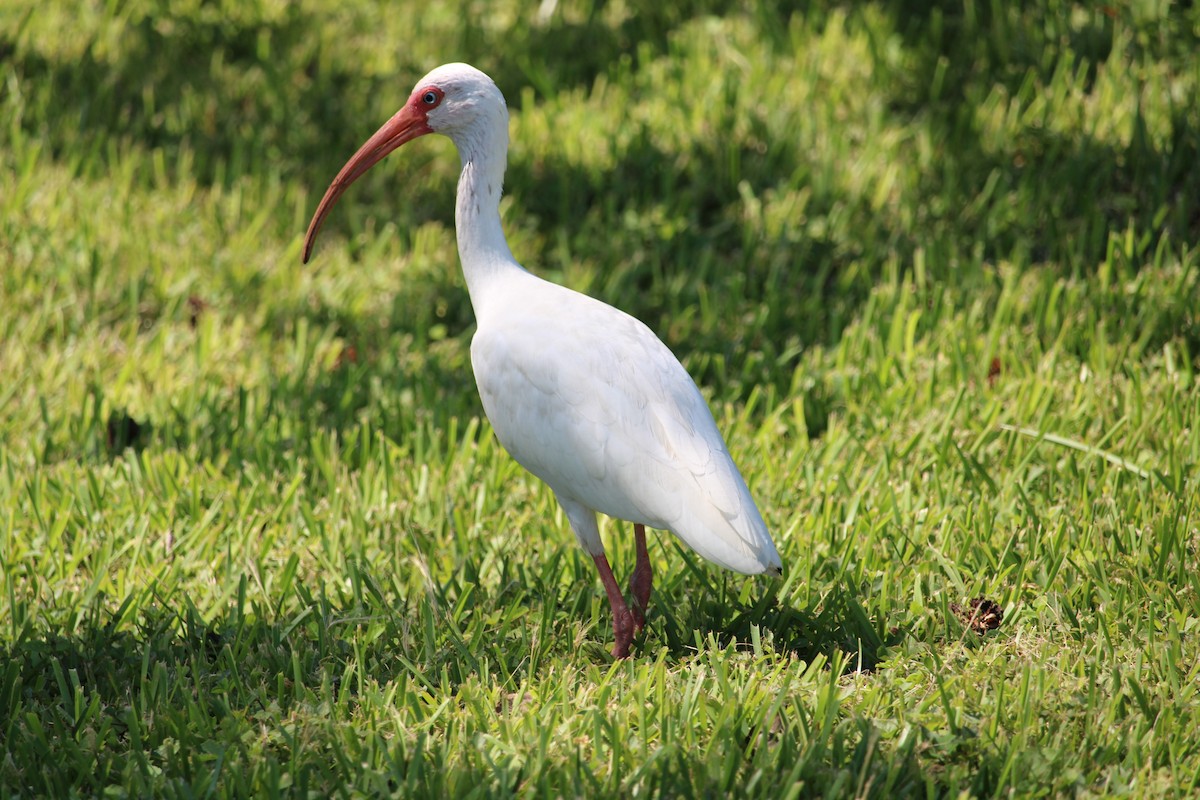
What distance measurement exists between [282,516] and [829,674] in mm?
2063

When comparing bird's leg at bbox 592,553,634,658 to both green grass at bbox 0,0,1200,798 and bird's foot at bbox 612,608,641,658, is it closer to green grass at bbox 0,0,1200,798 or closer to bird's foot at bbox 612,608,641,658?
bird's foot at bbox 612,608,641,658

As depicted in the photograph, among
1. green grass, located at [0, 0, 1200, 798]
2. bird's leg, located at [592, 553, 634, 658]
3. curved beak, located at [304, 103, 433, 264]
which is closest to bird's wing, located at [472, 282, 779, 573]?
bird's leg, located at [592, 553, 634, 658]

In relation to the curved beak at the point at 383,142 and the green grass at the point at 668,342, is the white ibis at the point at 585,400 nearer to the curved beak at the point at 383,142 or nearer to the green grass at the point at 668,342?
the curved beak at the point at 383,142

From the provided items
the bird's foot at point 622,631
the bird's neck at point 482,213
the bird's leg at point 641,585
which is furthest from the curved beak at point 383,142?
the bird's foot at point 622,631

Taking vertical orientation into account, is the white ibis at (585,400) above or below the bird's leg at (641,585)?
above

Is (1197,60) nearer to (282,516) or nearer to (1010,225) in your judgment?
(1010,225)

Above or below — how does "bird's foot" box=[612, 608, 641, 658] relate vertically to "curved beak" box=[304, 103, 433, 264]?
below

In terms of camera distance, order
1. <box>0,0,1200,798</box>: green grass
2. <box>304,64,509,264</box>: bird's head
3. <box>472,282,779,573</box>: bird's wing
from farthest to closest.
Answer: <box>304,64,509,264</box>: bird's head → <box>472,282,779,573</box>: bird's wing → <box>0,0,1200,798</box>: green grass

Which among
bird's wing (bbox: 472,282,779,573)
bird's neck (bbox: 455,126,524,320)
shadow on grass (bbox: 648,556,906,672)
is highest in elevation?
bird's neck (bbox: 455,126,524,320)

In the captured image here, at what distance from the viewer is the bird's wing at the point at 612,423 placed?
3309 mm

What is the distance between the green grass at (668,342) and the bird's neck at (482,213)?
36.5 inches

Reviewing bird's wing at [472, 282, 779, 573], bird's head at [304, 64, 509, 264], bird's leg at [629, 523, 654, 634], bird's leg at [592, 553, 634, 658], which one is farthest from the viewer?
bird's head at [304, 64, 509, 264]

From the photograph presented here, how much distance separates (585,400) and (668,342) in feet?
6.85

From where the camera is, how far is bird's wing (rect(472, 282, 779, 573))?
10.9 ft
